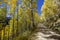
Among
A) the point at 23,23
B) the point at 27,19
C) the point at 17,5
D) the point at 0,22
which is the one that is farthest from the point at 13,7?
the point at 23,23

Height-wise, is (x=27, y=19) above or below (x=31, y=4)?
below

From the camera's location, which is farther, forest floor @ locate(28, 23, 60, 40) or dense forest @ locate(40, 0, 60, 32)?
dense forest @ locate(40, 0, 60, 32)

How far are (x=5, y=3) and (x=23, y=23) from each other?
12.9 m

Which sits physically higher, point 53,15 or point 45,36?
point 53,15

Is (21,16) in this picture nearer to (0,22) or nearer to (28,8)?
(28,8)

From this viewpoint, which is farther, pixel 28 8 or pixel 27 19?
pixel 27 19

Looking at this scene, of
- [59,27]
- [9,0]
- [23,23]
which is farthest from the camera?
[23,23]

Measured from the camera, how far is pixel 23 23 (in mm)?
35875

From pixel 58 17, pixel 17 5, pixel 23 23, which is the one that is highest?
pixel 17 5

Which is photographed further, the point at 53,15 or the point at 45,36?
the point at 53,15

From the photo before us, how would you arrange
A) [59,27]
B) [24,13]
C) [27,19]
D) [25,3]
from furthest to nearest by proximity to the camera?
[27,19] < [24,13] < [25,3] < [59,27]

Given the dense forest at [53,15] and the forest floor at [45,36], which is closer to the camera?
the forest floor at [45,36]

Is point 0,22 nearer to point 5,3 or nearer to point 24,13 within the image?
point 5,3

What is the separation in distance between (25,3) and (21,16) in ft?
15.4
